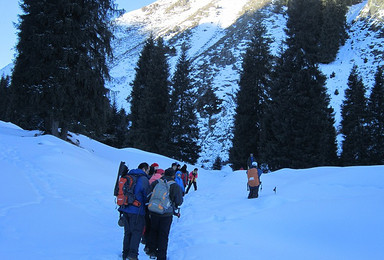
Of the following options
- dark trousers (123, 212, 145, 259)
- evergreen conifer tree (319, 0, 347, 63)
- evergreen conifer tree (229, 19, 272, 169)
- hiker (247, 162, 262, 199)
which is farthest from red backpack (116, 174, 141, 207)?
evergreen conifer tree (319, 0, 347, 63)

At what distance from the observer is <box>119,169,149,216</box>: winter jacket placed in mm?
4518

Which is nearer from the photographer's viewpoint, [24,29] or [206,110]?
[24,29]

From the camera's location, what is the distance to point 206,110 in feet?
149

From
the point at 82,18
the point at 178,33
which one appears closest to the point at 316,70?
the point at 82,18

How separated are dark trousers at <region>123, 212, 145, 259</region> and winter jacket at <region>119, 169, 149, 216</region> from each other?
0.30 feet

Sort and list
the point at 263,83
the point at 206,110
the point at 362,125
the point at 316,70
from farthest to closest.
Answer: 1. the point at 206,110
2. the point at 362,125
3. the point at 263,83
4. the point at 316,70

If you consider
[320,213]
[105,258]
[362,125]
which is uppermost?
[362,125]

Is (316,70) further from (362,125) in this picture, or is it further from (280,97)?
(362,125)

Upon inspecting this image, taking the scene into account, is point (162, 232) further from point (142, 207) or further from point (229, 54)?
point (229, 54)

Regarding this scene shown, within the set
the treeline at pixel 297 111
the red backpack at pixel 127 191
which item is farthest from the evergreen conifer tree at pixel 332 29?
the red backpack at pixel 127 191

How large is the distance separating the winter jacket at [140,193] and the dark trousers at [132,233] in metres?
0.09

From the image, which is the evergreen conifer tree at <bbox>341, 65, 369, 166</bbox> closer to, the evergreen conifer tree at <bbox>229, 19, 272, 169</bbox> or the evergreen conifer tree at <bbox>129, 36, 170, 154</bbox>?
the evergreen conifer tree at <bbox>229, 19, 272, 169</bbox>

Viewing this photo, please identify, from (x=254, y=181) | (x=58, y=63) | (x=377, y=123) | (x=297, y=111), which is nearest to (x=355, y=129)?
(x=377, y=123)

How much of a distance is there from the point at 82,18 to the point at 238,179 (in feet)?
40.3
